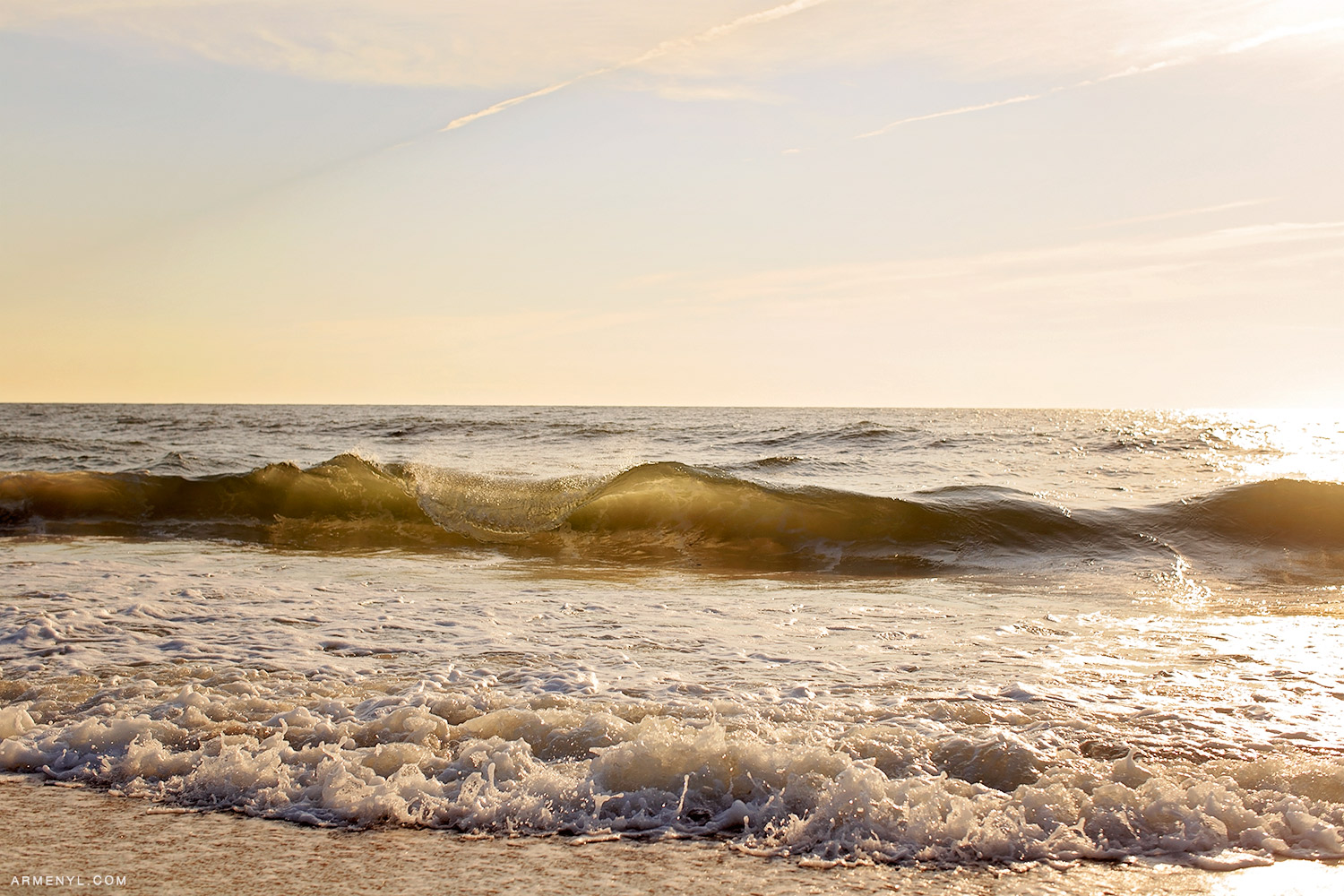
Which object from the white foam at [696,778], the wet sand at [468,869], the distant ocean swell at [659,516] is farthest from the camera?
the distant ocean swell at [659,516]

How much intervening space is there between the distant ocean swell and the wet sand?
5724 mm

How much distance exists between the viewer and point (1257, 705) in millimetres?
3465

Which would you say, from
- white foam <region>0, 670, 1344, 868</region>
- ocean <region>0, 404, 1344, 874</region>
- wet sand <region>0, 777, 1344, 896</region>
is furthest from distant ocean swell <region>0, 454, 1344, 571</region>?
wet sand <region>0, 777, 1344, 896</region>

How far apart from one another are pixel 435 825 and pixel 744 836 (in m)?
0.89

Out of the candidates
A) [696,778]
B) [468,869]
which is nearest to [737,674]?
[696,778]

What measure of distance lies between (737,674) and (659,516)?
20.9ft

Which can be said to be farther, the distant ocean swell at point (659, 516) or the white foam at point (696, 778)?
the distant ocean swell at point (659, 516)

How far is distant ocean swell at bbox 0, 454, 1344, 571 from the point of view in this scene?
8688 millimetres

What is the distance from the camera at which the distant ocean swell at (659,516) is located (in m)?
8.69

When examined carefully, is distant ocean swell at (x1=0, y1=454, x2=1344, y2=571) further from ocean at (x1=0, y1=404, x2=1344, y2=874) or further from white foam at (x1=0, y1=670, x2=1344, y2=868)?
white foam at (x1=0, y1=670, x2=1344, y2=868)

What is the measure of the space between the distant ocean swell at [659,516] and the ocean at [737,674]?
0.20 ft

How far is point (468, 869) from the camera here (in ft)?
7.29

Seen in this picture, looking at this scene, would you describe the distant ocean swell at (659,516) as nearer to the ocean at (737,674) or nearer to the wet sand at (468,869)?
the ocean at (737,674)

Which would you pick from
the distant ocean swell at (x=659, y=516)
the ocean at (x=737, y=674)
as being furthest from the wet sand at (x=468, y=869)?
the distant ocean swell at (x=659, y=516)
